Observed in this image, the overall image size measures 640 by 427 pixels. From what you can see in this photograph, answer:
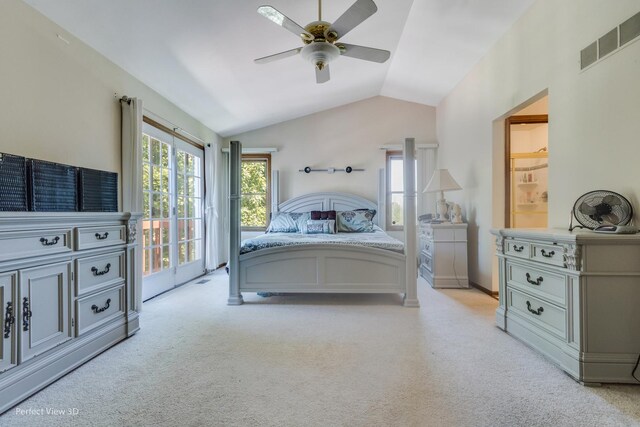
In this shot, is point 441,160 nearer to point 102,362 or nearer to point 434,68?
point 434,68

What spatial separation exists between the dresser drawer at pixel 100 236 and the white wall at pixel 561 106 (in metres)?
3.59

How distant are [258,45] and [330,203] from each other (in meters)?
2.83

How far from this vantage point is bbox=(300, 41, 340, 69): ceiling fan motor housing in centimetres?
235

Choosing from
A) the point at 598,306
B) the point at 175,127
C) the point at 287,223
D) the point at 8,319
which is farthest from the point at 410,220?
the point at 175,127

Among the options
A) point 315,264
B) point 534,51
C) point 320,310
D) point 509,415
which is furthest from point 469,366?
point 534,51

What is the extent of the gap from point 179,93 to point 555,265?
13.5 ft

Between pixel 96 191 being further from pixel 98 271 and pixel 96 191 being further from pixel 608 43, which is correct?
pixel 608 43

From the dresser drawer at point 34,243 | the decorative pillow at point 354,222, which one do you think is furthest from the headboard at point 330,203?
the dresser drawer at point 34,243

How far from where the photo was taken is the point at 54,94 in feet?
7.46

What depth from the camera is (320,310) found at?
10.2 ft

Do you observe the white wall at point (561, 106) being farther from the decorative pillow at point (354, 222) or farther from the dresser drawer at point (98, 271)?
the dresser drawer at point (98, 271)

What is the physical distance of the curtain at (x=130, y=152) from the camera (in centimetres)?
299

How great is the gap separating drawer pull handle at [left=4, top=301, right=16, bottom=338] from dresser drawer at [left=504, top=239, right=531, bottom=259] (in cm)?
324

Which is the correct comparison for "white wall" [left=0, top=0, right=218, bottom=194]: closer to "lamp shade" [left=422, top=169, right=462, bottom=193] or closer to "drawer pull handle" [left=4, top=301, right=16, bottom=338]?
"drawer pull handle" [left=4, top=301, right=16, bottom=338]
